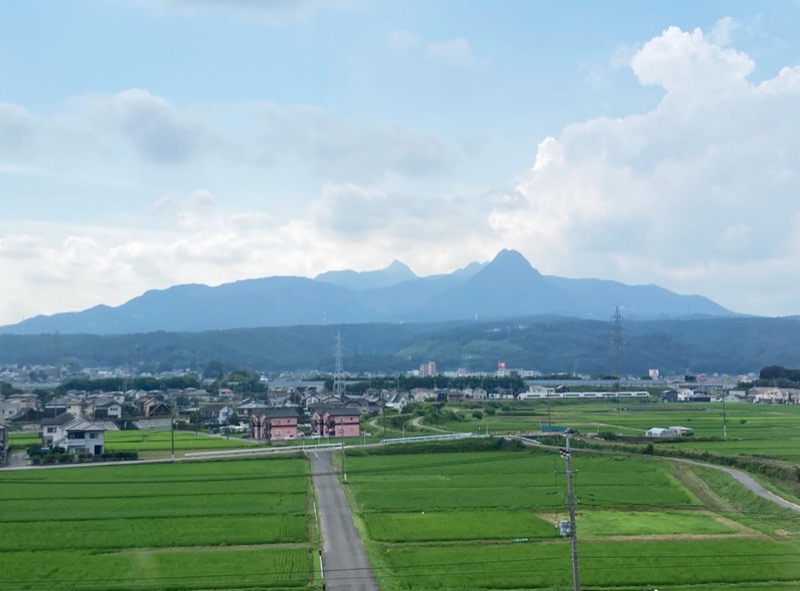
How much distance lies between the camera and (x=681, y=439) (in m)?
43.8

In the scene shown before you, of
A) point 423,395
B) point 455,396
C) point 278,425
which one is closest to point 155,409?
point 278,425

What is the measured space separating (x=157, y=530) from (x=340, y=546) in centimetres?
567

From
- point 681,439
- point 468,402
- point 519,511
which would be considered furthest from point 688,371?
point 519,511

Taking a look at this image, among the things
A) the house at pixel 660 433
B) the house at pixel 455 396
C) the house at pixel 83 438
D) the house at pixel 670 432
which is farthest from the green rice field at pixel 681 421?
the house at pixel 83 438

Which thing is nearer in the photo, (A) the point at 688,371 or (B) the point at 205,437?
(B) the point at 205,437

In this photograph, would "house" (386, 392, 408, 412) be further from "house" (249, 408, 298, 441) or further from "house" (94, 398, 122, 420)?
"house" (94, 398, 122, 420)

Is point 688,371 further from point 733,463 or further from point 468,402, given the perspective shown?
point 733,463

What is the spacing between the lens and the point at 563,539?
21.1 metres

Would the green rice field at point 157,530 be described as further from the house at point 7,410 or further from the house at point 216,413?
the house at point 7,410

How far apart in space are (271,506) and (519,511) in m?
Answer: 7.89

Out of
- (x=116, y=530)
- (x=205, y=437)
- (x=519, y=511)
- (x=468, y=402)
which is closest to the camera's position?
(x=116, y=530)

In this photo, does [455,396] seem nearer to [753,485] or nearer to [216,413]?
[216,413]

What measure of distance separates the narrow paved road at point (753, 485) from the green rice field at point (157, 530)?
14623mm

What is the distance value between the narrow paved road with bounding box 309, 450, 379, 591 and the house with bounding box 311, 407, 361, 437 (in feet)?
65.9
